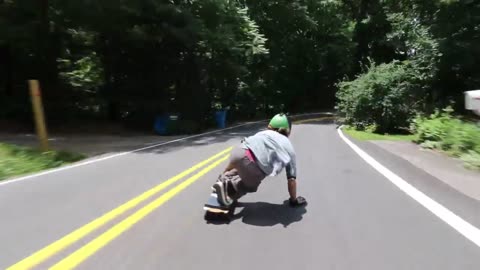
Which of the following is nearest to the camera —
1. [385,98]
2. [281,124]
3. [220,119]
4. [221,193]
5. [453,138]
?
[221,193]

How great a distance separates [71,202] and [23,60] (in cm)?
2007

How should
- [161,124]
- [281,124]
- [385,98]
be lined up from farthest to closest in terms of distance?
[161,124] → [385,98] → [281,124]

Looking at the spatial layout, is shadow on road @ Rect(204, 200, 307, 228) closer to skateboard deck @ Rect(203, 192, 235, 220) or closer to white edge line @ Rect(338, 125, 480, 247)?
skateboard deck @ Rect(203, 192, 235, 220)

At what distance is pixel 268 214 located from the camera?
22.7 feet

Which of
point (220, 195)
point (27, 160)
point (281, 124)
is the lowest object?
point (27, 160)

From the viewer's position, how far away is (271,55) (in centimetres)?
4434

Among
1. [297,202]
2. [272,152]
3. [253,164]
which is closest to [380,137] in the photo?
[297,202]

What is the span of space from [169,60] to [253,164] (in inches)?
819

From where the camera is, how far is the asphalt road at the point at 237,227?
505cm

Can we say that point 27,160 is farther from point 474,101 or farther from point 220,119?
point 220,119

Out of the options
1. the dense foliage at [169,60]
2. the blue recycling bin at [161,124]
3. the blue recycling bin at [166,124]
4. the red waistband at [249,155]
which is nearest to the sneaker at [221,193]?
the red waistband at [249,155]

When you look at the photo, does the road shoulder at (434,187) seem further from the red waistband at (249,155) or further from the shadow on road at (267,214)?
the red waistband at (249,155)

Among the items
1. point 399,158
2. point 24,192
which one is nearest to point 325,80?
point 399,158

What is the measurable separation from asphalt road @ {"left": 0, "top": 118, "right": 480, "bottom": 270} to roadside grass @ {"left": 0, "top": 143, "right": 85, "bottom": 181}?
57.7 inches
